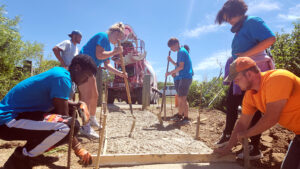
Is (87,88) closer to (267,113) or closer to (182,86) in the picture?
(182,86)

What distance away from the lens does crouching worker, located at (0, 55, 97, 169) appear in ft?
5.39

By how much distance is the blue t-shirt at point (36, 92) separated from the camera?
1.70m


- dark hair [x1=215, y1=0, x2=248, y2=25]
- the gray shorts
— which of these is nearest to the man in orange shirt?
dark hair [x1=215, y1=0, x2=248, y2=25]

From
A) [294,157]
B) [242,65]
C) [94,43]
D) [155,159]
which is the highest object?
[94,43]

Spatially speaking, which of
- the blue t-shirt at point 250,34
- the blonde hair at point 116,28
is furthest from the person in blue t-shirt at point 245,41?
the blonde hair at point 116,28

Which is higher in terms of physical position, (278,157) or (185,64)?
(185,64)

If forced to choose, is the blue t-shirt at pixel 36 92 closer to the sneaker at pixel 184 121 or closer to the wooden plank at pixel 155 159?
the wooden plank at pixel 155 159

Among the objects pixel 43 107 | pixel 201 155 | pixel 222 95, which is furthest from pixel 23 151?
pixel 222 95

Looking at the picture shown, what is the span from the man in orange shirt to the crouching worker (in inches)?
60.2

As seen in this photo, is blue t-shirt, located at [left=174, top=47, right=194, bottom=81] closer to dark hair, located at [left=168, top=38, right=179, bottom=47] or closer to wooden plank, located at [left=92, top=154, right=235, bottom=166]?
dark hair, located at [left=168, top=38, right=179, bottom=47]

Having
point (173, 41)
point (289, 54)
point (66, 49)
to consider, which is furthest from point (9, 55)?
point (289, 54)

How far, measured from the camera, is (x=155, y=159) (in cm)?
216

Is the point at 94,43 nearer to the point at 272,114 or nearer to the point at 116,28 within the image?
the point at 116,28

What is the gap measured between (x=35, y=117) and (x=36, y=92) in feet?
0.75
